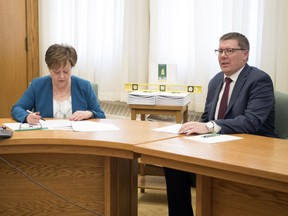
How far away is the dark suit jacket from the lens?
2.05 m

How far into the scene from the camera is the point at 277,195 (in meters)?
1.47

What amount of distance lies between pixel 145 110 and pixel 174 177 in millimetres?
1033

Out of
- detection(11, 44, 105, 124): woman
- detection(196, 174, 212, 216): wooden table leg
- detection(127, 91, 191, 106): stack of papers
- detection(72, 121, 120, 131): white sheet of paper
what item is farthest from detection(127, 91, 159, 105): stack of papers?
detection(196, 174, 212, 216): wooden table leg

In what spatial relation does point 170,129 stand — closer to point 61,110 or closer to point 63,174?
point 63,174

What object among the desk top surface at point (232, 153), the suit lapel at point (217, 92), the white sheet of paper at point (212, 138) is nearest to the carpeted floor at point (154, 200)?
the suit lapel at point (217, 92)

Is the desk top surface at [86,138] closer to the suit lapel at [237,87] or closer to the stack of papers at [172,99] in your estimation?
the suit lapel at [237,87]

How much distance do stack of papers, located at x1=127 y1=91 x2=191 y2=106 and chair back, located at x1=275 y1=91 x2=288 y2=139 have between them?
2.58ft

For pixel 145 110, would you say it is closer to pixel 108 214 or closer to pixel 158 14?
pixel 158 14

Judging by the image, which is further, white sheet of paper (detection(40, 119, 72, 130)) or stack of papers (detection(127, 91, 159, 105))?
stack of papers (detection(127, 91, 159, 105))

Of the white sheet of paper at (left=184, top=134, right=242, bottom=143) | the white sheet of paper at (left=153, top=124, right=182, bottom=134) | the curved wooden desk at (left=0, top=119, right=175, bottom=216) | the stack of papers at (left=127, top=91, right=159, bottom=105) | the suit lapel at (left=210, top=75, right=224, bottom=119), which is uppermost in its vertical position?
the suit lapel at (left=210, top=75, right=224, bottom=119)

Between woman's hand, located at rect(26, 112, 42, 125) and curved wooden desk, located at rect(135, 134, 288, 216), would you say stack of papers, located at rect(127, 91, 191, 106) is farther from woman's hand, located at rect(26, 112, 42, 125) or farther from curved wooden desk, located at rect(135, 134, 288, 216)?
curved wooden desk, located at rect(135, 134, 288, 216)

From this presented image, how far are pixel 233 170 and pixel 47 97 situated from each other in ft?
4.96

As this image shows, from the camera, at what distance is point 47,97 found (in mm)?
2539

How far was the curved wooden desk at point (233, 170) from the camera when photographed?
1.36m
